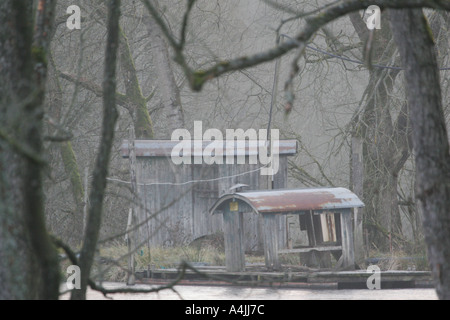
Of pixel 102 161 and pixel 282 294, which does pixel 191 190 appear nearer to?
pixel 282 294

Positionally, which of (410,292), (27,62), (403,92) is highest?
(403,92)

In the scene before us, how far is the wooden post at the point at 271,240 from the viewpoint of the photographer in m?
12.4

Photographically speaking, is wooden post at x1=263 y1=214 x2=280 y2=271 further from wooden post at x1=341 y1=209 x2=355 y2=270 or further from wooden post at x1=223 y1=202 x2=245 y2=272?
wooden post at x1=341 y1=209 x2=355 y2=270

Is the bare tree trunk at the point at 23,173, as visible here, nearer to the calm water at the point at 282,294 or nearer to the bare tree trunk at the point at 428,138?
the bare tree trunk at the point at 428,138

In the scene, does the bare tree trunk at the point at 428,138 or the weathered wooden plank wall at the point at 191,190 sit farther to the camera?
the weathered wooden plank wall at the point at 191,190

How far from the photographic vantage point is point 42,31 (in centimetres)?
447

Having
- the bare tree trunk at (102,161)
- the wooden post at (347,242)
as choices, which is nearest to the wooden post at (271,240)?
the wooden post at (347,242)

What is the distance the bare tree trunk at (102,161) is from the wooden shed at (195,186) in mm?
12378

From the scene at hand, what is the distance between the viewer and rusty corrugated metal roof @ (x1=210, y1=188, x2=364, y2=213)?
40.8 ft

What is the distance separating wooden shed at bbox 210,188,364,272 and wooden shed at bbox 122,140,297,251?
12.4 ft

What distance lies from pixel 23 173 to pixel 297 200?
29.2 ft
